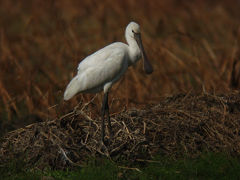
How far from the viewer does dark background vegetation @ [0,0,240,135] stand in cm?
902

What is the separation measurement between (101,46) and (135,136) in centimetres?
562

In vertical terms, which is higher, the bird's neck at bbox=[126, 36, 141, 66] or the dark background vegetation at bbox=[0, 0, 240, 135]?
the bird's neck at bbox=[126, 36, 141, 66]

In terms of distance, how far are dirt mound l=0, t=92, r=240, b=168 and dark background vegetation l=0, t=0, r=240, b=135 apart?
41 centimetres

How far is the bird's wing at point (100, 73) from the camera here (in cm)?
667

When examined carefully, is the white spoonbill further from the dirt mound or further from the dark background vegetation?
the dark background vegetation

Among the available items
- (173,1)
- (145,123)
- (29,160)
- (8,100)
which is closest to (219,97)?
(145,123)

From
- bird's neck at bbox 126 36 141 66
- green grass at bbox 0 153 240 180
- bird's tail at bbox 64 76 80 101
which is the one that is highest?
bird's neck at bbox 126 36 141 66

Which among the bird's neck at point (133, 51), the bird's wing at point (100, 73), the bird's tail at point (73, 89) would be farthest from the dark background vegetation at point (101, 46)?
the bird's neck at point (133, 51)

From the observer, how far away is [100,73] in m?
6.76

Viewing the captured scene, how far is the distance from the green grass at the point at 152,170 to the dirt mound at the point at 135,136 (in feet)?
0.53

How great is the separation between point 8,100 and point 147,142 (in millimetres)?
3828

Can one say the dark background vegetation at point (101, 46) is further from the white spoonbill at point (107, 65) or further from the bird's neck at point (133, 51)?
the bird's neck at point (133, 51)

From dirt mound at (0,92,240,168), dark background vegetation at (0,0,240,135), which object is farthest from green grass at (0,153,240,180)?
dark background vegetation at (0,0,240,135)

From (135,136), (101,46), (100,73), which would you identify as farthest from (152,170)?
(101,46)
